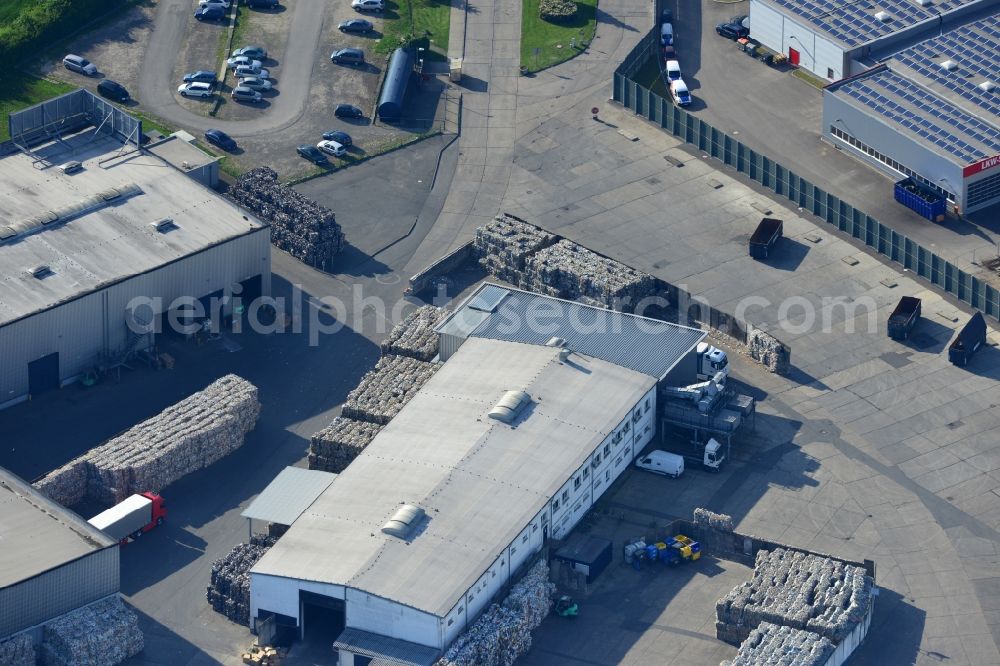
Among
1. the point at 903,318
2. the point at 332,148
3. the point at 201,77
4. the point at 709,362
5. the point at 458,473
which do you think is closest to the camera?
the point at 458,473

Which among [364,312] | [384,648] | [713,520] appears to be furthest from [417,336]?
[384,648]

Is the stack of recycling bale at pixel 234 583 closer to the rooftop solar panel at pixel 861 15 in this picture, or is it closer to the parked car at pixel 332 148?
the parked car at pixel 332 148

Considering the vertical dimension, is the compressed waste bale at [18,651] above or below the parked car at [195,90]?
below

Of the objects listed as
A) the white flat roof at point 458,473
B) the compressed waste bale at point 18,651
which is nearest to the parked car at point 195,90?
the white flat roof at point 458,473

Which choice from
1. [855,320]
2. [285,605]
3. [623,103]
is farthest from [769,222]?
[285,605]

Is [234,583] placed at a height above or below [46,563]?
below

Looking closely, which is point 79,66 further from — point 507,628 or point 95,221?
point 507,628
